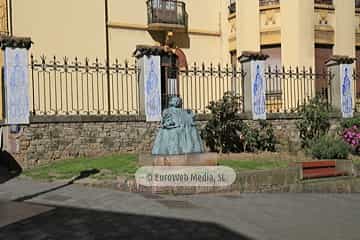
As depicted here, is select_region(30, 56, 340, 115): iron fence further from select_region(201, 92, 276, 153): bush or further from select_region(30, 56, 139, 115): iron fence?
select_region(201, 92, 276, 153): bush

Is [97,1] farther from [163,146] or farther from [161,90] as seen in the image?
[163,146]

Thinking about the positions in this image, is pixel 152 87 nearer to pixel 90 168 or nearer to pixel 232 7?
pixel 90 168

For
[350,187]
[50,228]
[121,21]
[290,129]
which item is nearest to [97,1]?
[121,21]

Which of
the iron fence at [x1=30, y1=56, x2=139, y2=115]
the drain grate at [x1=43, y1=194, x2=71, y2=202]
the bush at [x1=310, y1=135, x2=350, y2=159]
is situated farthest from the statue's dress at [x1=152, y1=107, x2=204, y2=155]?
the iron fence at [x1=30, y1=56, x2=139, y2=115]

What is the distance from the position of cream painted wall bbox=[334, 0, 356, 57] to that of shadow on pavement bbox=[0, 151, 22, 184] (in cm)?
1364

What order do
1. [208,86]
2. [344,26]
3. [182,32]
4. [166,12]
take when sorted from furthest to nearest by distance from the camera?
[182,32] < [166,12] < [344,26] < [208,86]

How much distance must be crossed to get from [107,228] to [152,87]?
8.23 meters

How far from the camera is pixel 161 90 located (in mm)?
15727

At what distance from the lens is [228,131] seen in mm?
14953

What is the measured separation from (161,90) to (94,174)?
14.5 ft

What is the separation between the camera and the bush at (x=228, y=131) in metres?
14.8

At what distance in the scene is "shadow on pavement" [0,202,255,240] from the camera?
7.02 metres

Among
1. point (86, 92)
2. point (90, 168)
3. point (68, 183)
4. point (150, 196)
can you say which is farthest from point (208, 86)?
point (150, 196)

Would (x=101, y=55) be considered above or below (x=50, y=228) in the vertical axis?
above
